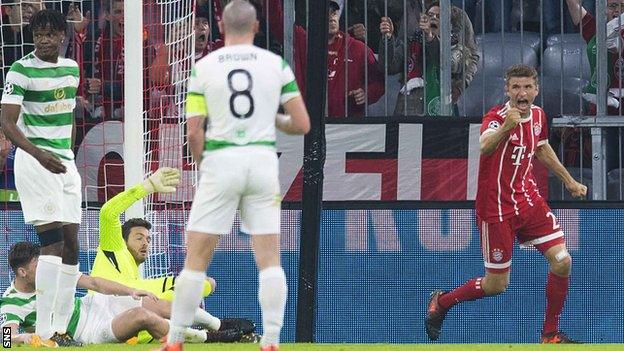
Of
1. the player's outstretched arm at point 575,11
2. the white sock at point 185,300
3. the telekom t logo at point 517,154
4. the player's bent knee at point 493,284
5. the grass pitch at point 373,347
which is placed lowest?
the grass pitch at point 373,347

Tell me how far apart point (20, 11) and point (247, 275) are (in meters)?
2.90

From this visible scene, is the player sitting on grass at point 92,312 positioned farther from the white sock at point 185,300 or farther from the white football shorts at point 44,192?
the white sock at point 185,300

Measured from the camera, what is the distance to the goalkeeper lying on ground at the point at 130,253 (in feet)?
37.9

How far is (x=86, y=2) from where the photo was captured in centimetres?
1385

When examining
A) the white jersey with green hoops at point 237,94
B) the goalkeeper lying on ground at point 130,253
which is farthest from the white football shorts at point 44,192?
the white jersey with green hoops at point 237,94

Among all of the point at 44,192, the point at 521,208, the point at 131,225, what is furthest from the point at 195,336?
the point at 521,208

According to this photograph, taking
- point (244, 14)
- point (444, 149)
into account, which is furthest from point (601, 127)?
point (244, 14)

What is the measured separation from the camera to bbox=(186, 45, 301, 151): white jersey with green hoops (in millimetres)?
7832

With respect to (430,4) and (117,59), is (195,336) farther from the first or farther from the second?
(430,4)

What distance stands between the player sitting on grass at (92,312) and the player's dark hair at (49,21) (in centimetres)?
211

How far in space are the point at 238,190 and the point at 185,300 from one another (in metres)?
0.62

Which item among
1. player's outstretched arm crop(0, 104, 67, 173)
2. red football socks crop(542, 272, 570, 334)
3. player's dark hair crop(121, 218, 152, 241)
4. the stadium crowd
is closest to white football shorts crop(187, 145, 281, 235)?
player's outstretched arm crop(0, 104, 67, 173)

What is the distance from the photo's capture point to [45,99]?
32.5ft

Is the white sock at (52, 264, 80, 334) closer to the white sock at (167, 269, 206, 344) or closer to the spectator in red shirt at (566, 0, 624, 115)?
the white sock at (167, 269, 206, 344)
